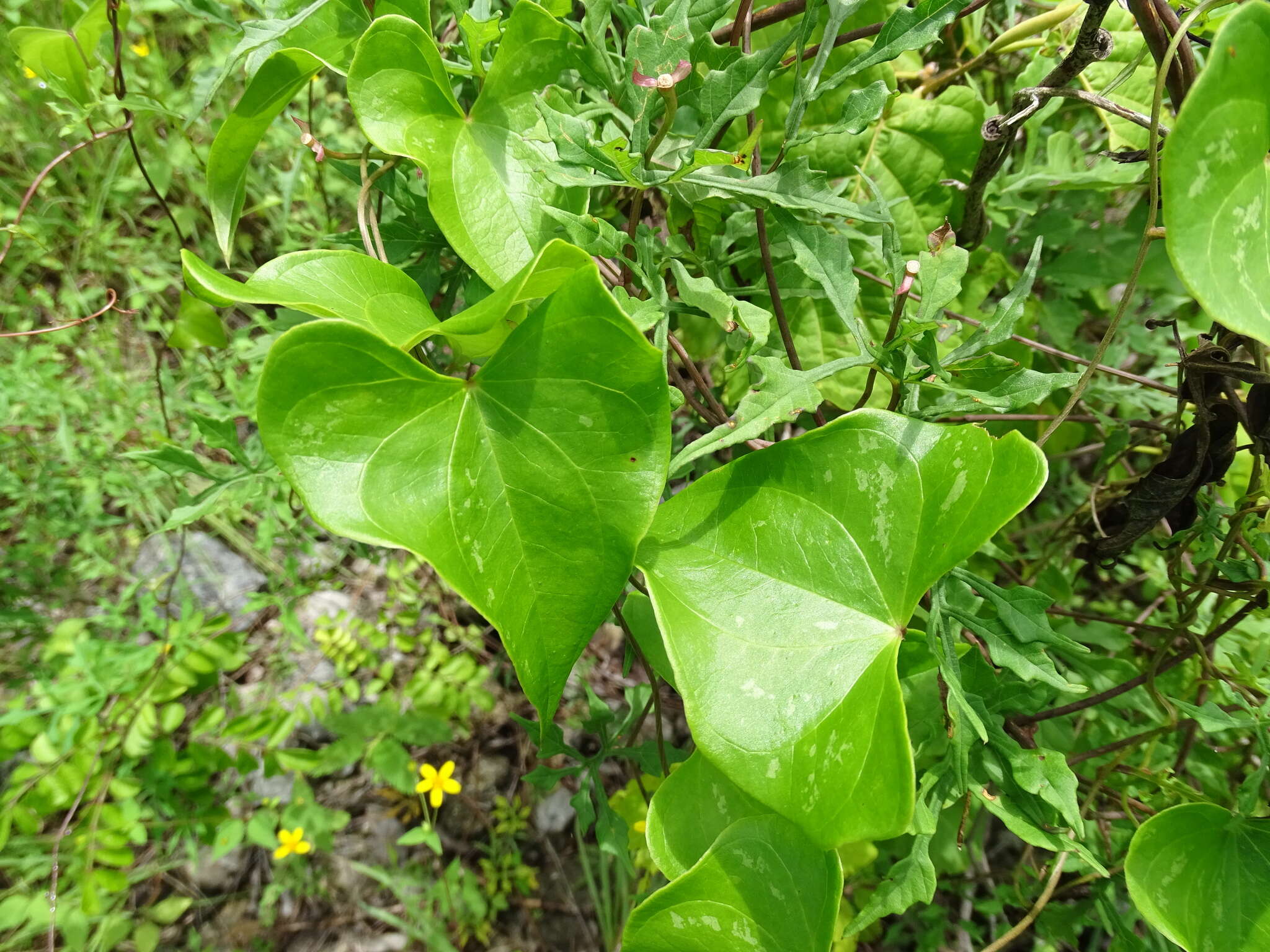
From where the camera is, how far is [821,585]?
0.57m

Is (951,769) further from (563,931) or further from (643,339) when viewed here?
(563,931)

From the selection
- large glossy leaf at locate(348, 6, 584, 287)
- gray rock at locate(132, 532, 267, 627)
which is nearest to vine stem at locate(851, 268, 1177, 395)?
large glossy leaf at locate(348, 6, 584, 287)

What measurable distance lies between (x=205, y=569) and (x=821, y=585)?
1.75m

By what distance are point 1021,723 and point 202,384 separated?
5.90 ft

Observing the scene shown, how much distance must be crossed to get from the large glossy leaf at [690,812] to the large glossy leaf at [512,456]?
200 mm

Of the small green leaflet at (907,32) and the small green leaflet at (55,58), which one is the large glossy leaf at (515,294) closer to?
the small green leaflet at (907,32)

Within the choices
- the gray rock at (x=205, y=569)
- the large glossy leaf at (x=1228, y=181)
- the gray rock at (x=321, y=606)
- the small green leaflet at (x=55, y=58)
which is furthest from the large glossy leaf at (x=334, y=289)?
the gray rock at (x=205, y=569)

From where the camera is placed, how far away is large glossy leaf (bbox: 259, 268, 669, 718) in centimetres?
50

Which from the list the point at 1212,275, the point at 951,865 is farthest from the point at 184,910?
the point at 1212,275

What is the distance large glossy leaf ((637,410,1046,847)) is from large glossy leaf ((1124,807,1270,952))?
35 centimetres

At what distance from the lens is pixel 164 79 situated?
2008mm

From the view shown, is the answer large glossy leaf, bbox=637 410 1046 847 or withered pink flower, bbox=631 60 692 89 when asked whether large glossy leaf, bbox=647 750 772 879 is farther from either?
withered pink flower, bbox=631 60 692 89

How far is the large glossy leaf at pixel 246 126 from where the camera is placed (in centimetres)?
64

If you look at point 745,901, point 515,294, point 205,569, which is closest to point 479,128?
point 515,294
